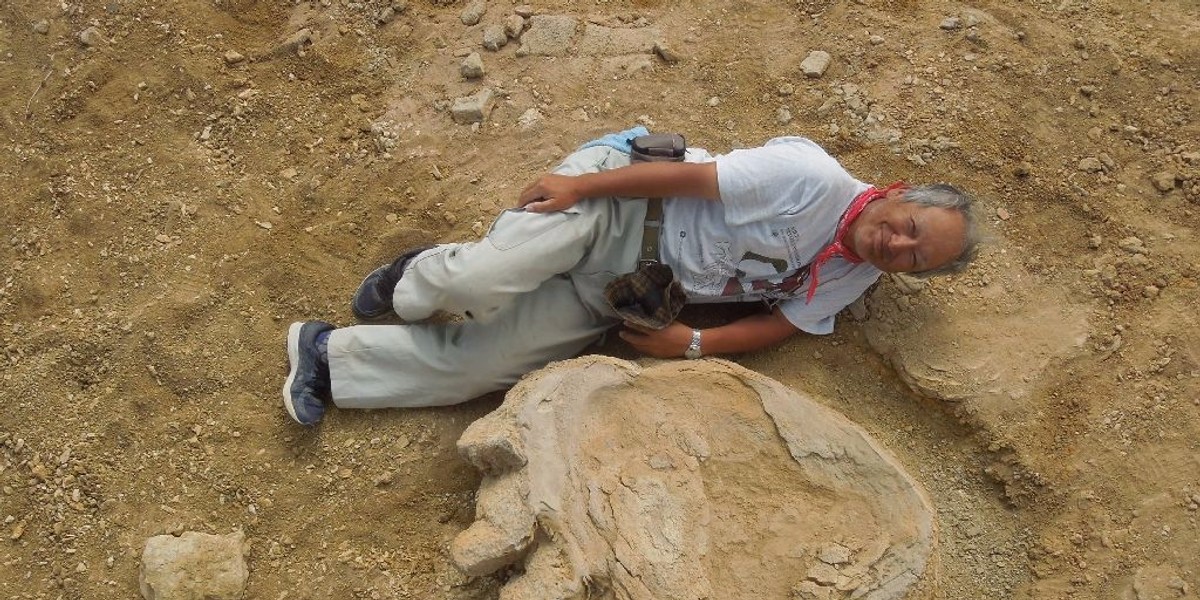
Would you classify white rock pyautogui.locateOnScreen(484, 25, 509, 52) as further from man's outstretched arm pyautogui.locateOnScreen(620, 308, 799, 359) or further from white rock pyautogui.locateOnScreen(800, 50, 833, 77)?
man's outstretched arm pyautogui.locateOnScreen(620, 308, 799, 359)

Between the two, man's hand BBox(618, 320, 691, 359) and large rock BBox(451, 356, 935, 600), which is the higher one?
man's hand BBox(618, 320, 691, 359)

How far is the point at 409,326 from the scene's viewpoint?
2840 millimetres

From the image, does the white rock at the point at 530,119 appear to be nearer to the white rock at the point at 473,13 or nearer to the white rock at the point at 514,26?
the white rock at the point at 514,26

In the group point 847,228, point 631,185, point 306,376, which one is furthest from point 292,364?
point 847,228

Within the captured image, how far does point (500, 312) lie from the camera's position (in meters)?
2.77

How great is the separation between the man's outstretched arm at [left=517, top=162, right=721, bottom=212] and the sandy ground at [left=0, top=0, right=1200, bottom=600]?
2.17 ft

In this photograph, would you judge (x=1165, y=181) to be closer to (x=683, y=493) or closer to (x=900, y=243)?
(x=900, y=243)

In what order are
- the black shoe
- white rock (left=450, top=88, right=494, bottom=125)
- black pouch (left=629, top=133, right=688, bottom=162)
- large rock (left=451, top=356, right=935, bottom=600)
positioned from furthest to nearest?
white rock (left=450, top=88, right=494, bottom=125), the black shoe, black pouch (left=629, top=133, right=688, bottom=162), large rock (left=451, top=356, right=935, bottom=600)

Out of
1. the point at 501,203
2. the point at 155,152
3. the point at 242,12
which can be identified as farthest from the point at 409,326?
the point at 242,12

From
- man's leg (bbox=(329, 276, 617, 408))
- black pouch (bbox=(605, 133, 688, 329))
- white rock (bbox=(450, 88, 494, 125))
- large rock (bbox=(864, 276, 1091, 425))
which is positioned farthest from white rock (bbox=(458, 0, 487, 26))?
large rock (bbox=(864, 276, 1091, 425))

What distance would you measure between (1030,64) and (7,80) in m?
3.91

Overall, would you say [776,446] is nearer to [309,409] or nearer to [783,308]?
[783,308]

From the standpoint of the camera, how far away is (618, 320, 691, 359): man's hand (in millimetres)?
2742

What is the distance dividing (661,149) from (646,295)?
45cm
